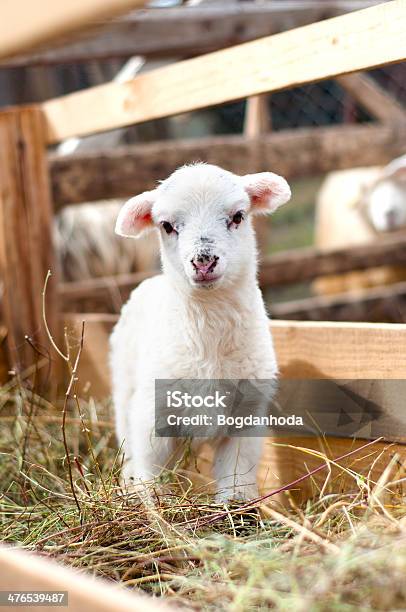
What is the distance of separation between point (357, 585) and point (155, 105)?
5.51 ft

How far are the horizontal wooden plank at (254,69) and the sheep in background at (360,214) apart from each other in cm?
266

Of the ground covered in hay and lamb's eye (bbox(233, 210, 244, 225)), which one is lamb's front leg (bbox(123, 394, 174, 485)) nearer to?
the ground covered in hay

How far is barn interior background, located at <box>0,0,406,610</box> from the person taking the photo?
159 cm

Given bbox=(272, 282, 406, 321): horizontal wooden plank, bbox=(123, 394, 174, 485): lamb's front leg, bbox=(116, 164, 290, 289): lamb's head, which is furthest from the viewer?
bbox=(272, 282, 406, 321): horizontal wooden plank

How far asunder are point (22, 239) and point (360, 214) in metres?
3.44

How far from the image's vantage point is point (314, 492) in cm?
190

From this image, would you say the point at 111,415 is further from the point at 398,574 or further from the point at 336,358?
the point at 398,574

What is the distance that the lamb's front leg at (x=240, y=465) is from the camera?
191 centimetres

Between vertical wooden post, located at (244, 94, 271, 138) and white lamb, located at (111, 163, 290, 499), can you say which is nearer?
white lamb, located at (111, 163, 290, 499)

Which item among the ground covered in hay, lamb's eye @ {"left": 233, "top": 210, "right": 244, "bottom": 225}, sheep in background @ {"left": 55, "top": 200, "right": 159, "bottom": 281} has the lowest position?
the ground covered in hay

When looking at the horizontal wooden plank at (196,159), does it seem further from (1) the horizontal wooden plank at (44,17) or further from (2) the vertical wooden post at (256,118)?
(1) the horizontal wooden plank at (44,17)

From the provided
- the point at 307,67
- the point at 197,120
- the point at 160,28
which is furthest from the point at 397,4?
the point at 197,120

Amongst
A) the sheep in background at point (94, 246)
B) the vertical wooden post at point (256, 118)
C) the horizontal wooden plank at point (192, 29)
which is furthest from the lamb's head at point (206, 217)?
the sheep in background at point (94, 246)

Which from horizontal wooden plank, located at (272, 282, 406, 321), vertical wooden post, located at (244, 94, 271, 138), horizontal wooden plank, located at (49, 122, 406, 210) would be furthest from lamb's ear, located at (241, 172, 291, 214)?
vertical wooden post, located at (244, 94, 271, 138)
